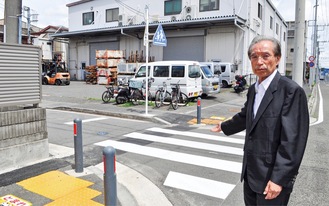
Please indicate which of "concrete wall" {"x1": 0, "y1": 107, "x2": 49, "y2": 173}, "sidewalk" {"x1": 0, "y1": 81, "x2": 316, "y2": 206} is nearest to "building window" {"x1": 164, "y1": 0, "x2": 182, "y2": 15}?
"sidewalk" {"x1": 0, "y1": 81, "x2": 316, "y2": 206}

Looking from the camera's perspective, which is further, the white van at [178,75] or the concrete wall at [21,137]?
the white van at [178,75]

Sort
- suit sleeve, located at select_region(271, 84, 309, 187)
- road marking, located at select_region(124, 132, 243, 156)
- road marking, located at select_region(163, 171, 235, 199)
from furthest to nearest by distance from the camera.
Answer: road marking, located at select_region(124, 132, 243, 156)
road marking, located at select_region(163, 171, 235, 199)
suit sleeve, located at select_region(271, 84, 309, 187)

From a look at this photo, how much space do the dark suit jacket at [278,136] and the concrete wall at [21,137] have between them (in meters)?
4.18

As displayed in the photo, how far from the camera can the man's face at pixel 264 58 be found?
7.57 feet

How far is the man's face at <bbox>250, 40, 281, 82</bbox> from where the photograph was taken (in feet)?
7.57

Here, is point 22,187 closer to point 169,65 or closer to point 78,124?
point 78,124

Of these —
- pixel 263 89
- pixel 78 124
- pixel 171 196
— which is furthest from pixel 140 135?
pixel 263 89

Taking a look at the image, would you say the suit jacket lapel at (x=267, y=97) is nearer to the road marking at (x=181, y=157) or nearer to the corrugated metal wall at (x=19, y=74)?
the road marking at (x=181, y=157)

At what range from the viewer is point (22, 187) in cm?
437

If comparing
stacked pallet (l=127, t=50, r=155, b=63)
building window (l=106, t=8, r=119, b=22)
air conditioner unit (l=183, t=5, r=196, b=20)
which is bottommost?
stacked pallet (l=127, t=50, r=155, b=63)

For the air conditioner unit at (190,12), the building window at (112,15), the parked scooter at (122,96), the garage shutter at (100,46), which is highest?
the building window at (112,15)

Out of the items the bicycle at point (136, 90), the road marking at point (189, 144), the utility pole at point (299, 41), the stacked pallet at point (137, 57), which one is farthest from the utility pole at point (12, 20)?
the stacked pallet at point (137, 57)

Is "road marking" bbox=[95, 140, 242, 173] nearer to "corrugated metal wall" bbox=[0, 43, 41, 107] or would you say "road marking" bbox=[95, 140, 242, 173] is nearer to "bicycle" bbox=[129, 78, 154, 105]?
"corrugated metal wall" bbox=[0, 43, 41, 107]

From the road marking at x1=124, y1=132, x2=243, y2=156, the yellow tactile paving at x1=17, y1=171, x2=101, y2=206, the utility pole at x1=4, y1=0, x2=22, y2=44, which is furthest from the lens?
the road marking at x1=124, y1=132, x2=243, y2=156
